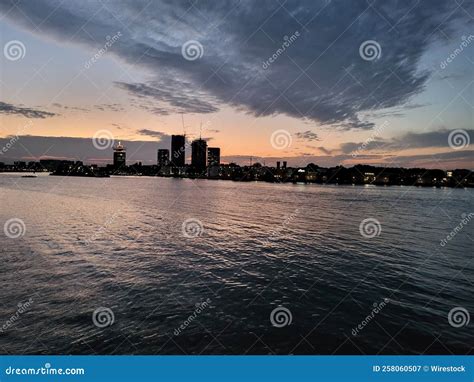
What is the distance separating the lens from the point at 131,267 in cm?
2003

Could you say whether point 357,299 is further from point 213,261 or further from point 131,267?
point 131,267

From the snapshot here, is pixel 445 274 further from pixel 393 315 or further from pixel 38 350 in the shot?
pixel 38 350

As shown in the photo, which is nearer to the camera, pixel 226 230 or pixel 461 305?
pixel 461 305

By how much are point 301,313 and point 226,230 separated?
21.9 meters

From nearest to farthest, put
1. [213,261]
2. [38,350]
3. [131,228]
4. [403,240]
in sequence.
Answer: [38,350]
[213,261]
[403,240]
[131,228]

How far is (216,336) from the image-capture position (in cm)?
1176

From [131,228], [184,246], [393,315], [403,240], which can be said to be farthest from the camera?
[131,228]

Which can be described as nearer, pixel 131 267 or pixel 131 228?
pixel 131 267

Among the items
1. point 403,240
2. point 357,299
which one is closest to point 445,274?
point 357,299

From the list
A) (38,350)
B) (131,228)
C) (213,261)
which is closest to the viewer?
(38,350)

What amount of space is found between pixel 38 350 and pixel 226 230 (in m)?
25.4

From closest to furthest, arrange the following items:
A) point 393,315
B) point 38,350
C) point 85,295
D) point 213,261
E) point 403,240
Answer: point 38,350, point 393,315, point 85,295, point 213,261, point 403,240

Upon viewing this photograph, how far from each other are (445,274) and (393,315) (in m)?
9.65

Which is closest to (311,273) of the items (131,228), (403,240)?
(403,240)
